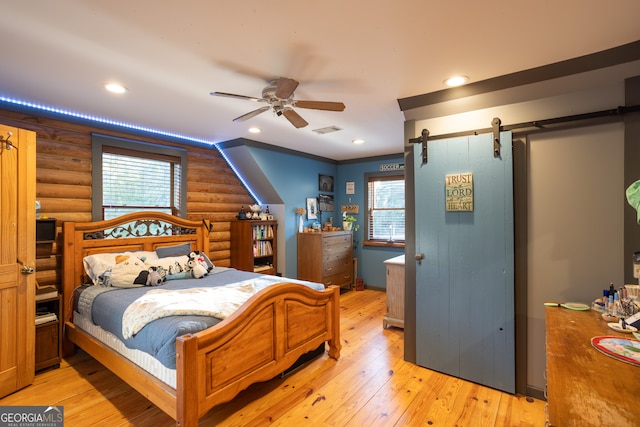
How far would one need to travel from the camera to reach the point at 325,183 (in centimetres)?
578

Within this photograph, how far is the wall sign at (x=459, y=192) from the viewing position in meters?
2.50

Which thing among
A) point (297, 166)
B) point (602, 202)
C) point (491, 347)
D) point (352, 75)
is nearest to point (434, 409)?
point (491, 347)

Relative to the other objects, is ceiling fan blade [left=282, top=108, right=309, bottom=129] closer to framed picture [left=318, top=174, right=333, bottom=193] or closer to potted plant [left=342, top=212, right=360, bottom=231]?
framed picture [left=318, top=174, right=333, bottom=193]

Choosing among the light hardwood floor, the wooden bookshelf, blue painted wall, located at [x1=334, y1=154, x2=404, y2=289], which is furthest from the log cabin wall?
blue painted wall, located at [x1=334, y1=154, x2=404, y2=289]

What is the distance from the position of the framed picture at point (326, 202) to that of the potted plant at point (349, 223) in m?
0.33

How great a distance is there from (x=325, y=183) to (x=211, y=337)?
13.7ft

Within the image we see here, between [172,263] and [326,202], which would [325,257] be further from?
[172,263]

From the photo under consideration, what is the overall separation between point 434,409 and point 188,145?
13.5ft

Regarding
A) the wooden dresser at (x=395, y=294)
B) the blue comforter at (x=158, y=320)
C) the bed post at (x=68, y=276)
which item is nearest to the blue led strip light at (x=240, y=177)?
the blue comforter at (x=158, y=320)

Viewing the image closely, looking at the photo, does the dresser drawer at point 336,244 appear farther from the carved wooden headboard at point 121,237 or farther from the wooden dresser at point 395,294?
the carved wooden headboard at point 121,237

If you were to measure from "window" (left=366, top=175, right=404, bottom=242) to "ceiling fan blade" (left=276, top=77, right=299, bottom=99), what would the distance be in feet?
11.7

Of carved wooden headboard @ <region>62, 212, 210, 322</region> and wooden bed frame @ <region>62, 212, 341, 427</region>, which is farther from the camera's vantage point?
carved wooden headboard @ <region>62, 212, 210, 322</region>

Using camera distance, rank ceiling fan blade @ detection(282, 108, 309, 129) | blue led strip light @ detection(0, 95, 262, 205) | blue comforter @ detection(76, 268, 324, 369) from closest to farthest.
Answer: blue comforter @ detection(76, 268, 324, 369) → ceiling fan blade @ detection(282, 108, 309, 129) → blue led strip light @ detection(0, 95, 262, 205)

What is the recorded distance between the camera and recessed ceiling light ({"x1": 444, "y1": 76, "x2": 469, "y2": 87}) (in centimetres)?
231
